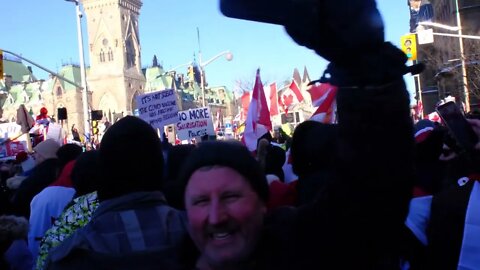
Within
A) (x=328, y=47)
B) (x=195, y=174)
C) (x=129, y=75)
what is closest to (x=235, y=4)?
(x=328, y=47)

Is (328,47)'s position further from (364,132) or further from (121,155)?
(121,155)

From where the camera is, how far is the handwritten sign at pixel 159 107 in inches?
444

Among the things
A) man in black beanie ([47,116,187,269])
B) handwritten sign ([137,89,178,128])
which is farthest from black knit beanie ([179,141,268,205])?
handwritten sign ([137,89,178,128])

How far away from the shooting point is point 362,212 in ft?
5.10

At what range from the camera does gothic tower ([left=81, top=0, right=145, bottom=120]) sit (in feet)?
345

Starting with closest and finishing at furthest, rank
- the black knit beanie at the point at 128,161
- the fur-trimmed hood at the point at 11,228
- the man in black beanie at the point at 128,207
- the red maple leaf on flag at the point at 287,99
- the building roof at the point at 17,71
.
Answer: the man in black beanie at the point at 128,207
the black knit beanie at the point at 128,161
the fur-trimmed hood at the point at 11,228
the red maple leaf on flag at the point at 287,99
the building roof at the point at 17,71

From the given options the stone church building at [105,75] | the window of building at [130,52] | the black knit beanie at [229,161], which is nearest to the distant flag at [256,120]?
the black knit beanie at [229,161]

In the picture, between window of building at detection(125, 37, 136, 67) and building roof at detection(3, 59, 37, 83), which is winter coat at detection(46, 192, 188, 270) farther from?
building roof at detection(3, 59, 37, 83)

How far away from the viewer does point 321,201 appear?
5.44 ft

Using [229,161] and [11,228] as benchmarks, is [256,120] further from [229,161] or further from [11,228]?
[229,161]

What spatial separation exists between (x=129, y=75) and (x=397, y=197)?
10759 centimetres

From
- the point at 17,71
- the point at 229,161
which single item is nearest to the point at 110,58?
the point at 17,71

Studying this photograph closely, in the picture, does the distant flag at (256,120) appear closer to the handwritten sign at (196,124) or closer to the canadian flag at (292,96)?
the handwritten sign at (196,124)

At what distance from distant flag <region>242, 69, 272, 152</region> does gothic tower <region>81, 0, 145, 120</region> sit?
315ft
